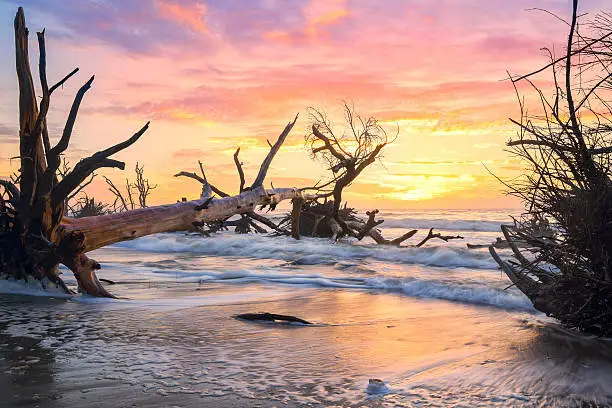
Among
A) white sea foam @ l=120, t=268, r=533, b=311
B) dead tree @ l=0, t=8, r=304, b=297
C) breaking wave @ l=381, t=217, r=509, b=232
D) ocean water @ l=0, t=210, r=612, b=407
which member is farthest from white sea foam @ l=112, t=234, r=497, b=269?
breaking wave @ l=381, t=217, r=509, b=232

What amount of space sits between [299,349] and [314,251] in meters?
9.98

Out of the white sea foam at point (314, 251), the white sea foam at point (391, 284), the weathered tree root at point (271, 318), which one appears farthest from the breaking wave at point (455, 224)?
the weathered tree root at point (271, 318)

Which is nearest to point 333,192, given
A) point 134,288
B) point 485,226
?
point 134,288

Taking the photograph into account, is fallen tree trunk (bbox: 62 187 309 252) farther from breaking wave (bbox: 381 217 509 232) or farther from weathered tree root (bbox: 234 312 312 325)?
breaking wave (bbox: 381 217 509 232)

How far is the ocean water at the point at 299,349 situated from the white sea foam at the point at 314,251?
14.6 feet

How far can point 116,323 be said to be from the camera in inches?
179

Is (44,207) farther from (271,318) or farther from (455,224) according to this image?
(455,224)

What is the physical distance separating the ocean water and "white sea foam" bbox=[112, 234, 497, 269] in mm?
4436

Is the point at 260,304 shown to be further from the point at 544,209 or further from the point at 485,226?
the point at 485,226

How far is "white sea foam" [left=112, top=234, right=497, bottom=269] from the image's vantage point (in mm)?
11961

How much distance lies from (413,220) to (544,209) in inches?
1664

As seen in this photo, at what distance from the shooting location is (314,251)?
13742 millimetres

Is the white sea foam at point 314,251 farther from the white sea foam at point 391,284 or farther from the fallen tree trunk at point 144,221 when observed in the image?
the fallen tree trunk at point 144,221

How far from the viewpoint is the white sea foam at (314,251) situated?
39.2 feet
